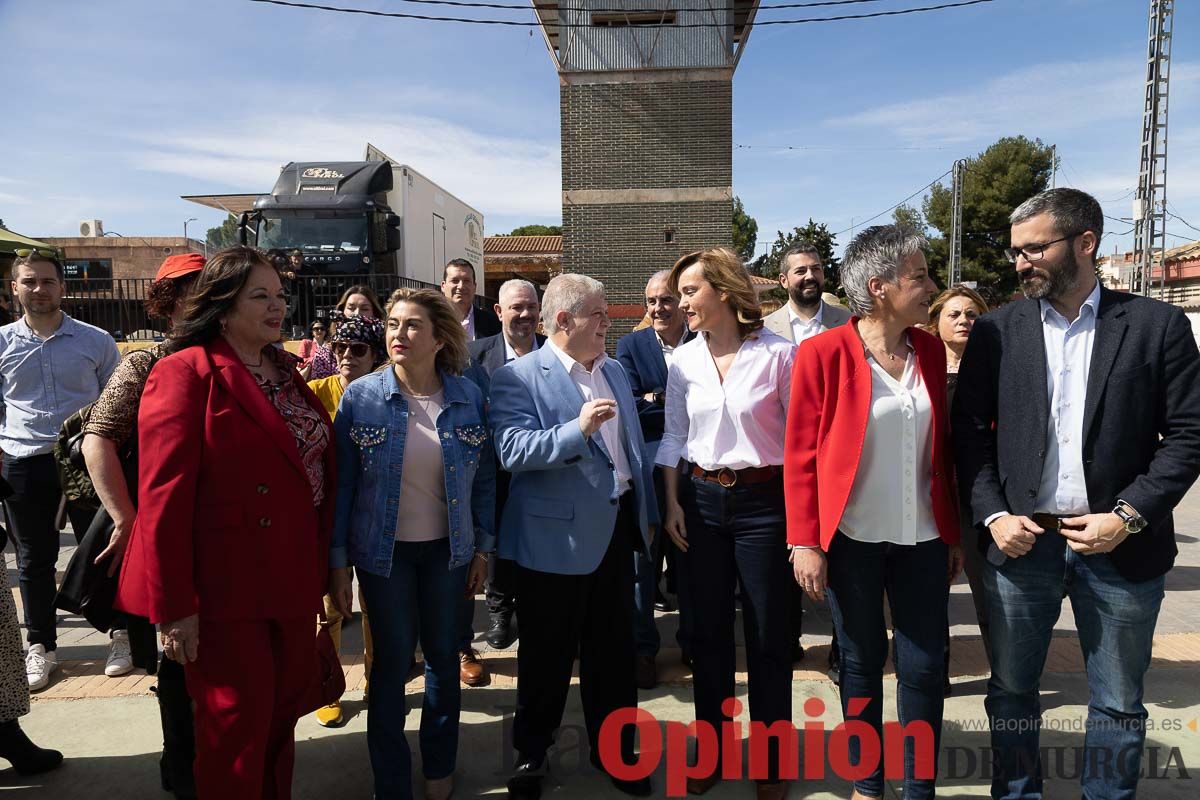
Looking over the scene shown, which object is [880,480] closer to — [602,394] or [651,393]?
[602,394]

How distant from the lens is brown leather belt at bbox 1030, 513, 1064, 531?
237 cm

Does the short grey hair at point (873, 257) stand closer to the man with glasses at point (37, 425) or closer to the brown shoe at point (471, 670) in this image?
the brown shoe at point (471, 670)

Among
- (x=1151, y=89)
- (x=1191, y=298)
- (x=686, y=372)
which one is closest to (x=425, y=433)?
(x=686, y=372)

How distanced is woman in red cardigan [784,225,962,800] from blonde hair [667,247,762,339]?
12.7 inches

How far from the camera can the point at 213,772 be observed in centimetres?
222

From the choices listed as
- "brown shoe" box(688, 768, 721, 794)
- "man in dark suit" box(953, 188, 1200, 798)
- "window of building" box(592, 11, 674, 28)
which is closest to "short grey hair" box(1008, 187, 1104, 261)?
"man in dark suit" box(953, 188, 1200, 798)

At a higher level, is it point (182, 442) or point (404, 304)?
point (404, 304)

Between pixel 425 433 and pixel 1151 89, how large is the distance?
63.6 ft

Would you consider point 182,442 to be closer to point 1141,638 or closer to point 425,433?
point 425,433

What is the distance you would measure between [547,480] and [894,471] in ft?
4.11

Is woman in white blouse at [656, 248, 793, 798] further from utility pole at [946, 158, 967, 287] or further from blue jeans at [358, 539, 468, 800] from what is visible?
utility pole at [946, 158, 967, 287]

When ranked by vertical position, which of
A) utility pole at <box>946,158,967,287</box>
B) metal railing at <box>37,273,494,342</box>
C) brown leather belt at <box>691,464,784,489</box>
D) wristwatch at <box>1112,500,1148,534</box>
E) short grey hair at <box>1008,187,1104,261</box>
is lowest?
wristwatch at <box>1112,500,1148,534</box>

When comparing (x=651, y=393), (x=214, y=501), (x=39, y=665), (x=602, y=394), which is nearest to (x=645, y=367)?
(x=651, y=393)

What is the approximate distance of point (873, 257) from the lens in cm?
257
